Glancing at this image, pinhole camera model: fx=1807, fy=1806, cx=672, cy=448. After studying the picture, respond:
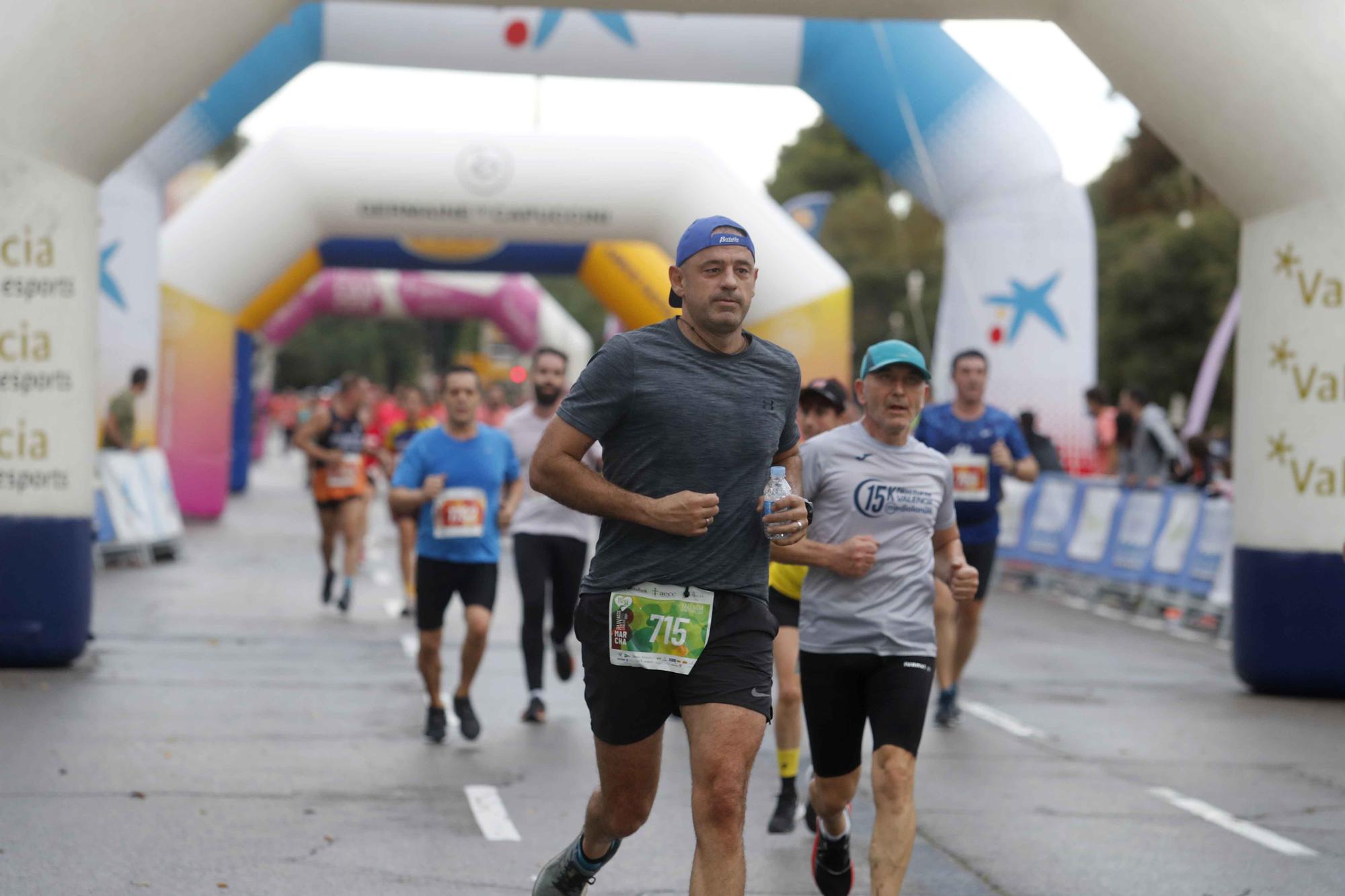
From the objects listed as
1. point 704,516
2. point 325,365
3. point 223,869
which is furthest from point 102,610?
point 325,365

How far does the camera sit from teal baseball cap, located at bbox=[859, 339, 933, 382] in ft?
18.2

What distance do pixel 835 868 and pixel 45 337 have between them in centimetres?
618

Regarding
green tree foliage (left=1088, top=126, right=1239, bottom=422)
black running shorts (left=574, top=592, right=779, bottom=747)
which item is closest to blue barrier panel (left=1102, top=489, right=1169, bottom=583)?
black running shorts (left=574, top=592, right=779, bottom=747)

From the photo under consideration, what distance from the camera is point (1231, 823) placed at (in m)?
7.10

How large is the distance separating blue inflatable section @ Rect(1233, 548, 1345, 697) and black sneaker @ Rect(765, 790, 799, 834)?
4704 millimetres

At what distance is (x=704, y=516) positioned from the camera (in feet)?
14.1

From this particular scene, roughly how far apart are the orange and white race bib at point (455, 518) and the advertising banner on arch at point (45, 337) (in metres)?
2.67

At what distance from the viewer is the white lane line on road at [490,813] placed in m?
6.55

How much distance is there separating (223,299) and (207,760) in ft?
50.3

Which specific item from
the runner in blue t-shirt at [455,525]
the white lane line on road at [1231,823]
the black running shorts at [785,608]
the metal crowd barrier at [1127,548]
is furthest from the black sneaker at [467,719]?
the metal crowd barrier at [1127,548]

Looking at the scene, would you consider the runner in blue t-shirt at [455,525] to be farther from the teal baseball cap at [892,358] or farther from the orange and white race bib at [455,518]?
the teal baseball cap at [892,358]

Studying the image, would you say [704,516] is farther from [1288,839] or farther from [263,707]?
[263,707]

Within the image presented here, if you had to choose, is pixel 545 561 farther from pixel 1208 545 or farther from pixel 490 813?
pixel 1208 545

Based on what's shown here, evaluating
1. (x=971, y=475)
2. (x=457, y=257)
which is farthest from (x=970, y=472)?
(x=457, y=257)
